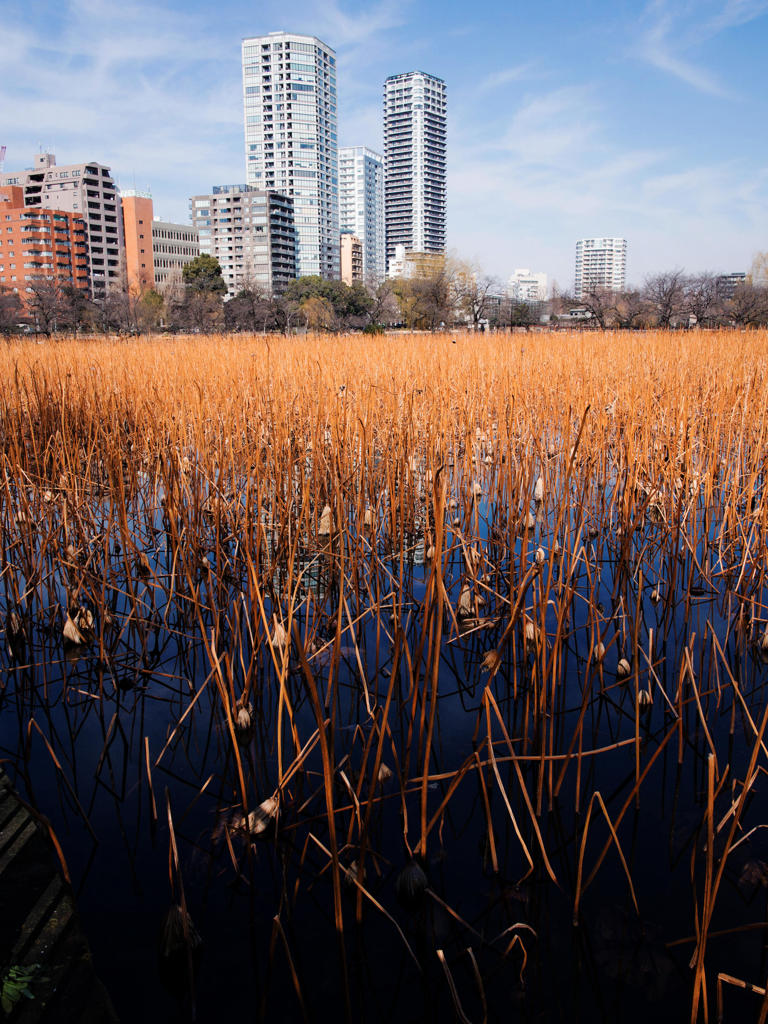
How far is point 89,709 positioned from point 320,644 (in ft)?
1.90

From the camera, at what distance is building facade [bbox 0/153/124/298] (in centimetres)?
5334

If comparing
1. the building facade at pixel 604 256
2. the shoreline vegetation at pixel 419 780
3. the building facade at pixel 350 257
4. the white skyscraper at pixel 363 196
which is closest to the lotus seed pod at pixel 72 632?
the shoreline vegetation at pixel 419 780

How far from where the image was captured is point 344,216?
10194cm

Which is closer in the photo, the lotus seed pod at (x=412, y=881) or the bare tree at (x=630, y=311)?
the lotus seed pod at (x=412, y=881)

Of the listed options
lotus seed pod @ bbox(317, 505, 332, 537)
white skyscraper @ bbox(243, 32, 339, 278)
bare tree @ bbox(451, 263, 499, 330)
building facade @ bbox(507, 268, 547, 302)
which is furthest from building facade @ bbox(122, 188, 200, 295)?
building facade @ bbox(507, 268, 547, 302)

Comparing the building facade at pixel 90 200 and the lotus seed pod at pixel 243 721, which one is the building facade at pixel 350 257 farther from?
the lotus seed pod at pixel 243 721

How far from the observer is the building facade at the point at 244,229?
63406 mm

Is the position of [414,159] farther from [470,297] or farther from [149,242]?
[470,297]

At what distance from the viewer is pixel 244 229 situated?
64125mm

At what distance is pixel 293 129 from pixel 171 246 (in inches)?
1205

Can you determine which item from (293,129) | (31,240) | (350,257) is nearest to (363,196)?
(293,129)

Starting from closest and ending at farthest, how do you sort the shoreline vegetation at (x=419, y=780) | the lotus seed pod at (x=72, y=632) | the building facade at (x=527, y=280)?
the shoreline vegetation at (x=419, y=780) < the lotus seed pod at (x=72, y=632) < the building facade at (x=527, y=280)

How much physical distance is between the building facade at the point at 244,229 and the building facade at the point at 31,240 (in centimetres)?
1492

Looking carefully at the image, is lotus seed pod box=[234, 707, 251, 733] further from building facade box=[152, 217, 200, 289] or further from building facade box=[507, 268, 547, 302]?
building facade box=[507, 268, 547, 302]
